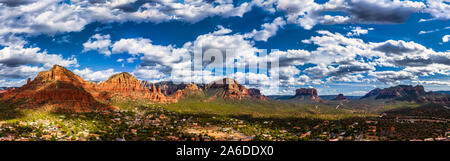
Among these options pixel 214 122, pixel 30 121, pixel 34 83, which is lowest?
pixel 214 122

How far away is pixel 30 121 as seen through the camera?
90562 mm

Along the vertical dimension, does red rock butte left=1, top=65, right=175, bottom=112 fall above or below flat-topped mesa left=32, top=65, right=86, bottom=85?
below

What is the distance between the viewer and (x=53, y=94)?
458ft

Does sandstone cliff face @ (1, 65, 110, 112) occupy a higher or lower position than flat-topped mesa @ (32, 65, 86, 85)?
lower

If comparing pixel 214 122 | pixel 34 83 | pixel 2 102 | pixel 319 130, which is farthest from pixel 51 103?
pixel 319 130

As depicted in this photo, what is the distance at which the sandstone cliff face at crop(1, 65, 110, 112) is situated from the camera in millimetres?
132375

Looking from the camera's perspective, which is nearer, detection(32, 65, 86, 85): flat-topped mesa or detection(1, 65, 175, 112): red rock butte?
detection(1, 65, 175, 112): red rock butte

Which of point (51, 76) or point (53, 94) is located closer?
point (53, 94)

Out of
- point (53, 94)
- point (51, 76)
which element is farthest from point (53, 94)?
point (51, 76)

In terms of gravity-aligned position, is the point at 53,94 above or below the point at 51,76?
below

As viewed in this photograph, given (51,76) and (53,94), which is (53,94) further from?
(51,76)
